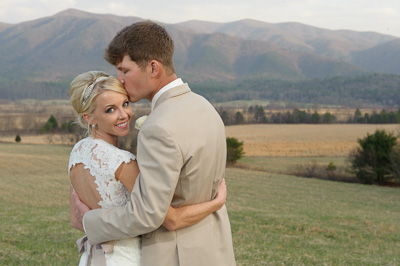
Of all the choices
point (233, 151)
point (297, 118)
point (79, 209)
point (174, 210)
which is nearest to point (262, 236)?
point (79, 209)

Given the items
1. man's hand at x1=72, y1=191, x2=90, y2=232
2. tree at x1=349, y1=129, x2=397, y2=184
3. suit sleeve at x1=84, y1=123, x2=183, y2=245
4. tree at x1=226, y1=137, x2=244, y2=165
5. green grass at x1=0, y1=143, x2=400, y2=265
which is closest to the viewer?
suit sleeve at x1=84, y1=123, x2=183, y2=245

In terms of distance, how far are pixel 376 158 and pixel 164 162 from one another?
40193 millimetres

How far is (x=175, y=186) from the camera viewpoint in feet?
7.99

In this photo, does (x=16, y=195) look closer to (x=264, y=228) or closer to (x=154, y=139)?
(x=264, y=228)

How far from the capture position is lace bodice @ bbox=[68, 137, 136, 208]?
8.66 feet

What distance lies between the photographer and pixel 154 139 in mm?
2436

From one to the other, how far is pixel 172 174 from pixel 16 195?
21.2 meters

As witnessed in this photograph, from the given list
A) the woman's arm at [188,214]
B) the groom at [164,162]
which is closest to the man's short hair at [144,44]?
the groom at [164,162]

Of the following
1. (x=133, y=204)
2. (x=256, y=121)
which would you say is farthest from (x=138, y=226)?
(x=256, y=121)

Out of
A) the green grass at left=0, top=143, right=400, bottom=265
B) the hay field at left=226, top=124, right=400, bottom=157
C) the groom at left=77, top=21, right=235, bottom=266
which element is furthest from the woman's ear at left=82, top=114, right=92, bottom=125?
the hay field at left=226, top=124, right=400, bottom=157

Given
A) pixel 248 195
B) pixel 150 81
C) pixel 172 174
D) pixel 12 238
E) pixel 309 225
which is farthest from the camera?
pixel 248 195

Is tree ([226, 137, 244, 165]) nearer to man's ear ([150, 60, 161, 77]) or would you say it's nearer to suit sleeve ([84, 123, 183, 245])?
man's ear ([150, 60, 161, 77])

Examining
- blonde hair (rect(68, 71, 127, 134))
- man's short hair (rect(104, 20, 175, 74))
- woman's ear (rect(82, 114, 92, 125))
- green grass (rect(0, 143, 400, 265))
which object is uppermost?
man's short hair (rect(104, 20, 175, 74))

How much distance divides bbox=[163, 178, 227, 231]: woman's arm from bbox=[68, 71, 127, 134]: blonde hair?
73 cm
